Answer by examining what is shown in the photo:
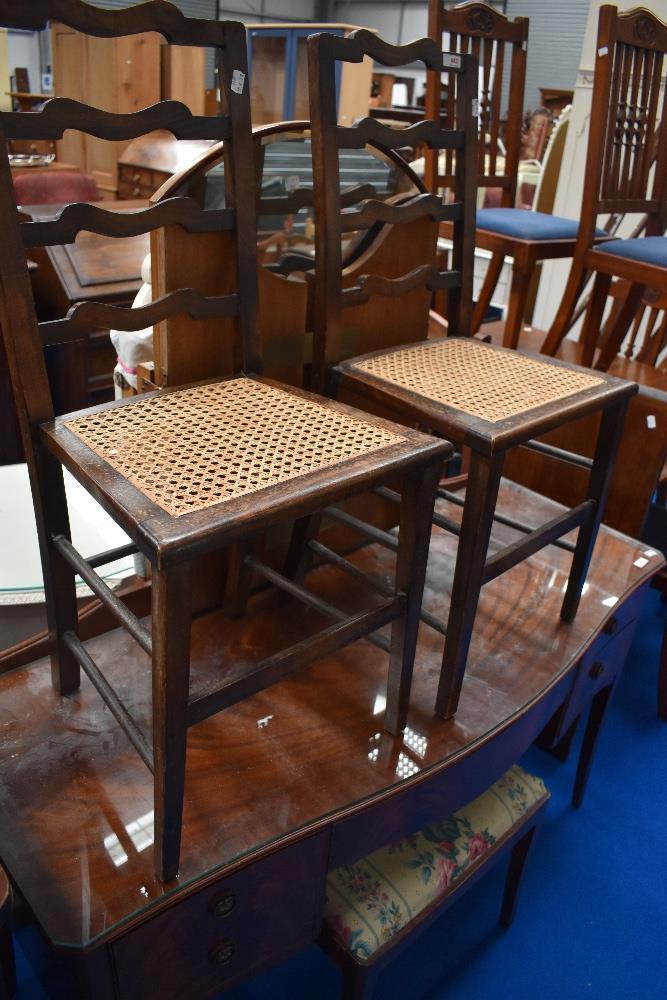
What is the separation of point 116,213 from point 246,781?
→ 76 cm

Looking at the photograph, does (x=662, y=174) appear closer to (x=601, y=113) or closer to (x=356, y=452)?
(x=601, y=113)

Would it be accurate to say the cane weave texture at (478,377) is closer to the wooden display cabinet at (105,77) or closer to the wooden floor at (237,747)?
the wooden floor at (237,747)

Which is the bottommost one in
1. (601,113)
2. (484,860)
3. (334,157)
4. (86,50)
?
(484,860)

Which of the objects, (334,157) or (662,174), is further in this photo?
(662,174)

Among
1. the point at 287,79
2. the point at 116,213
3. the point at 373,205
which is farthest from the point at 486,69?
the point at 287,79

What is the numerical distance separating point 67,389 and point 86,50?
387 cm

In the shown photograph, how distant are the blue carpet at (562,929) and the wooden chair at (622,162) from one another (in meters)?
1.17

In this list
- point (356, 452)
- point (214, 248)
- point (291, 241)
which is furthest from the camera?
point (291, 241)

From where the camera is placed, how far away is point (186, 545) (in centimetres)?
77

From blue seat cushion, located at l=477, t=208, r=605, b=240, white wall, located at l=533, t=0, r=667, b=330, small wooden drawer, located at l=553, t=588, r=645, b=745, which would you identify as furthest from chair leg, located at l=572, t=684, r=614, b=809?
white wall, located at l=533, t=0, r=667, b=330

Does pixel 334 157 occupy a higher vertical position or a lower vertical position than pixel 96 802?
higher

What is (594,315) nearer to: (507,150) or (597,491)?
(507,150)

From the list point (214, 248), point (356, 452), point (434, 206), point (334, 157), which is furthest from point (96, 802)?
point (434, 206)

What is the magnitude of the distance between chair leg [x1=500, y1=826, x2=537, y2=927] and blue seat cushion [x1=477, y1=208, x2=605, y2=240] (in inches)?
59.5
